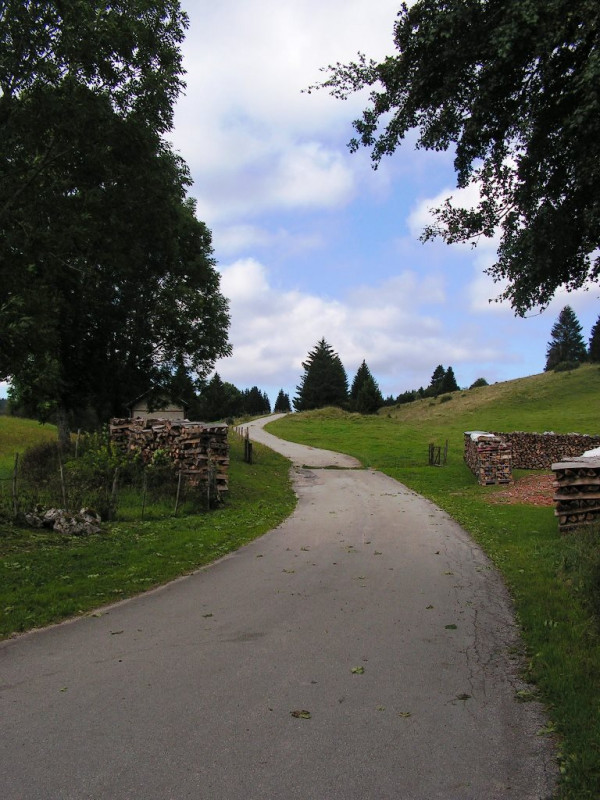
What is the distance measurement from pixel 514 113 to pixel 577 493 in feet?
24.5

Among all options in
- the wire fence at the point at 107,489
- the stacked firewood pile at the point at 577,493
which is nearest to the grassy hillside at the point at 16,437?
the wire fence at the point at 107,489

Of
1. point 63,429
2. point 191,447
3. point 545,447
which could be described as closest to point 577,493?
point 191,447

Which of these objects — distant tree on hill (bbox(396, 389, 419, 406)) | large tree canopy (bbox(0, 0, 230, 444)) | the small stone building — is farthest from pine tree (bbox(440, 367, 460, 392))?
large tree canopy (bbox(0, 0, 230, 444))

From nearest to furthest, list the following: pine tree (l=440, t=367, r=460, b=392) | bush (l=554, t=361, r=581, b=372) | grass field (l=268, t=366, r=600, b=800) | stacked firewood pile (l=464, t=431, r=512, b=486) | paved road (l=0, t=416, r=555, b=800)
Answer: paved road (l=0, t=416, r=555, b=800)
grass field (l=268, t=366, r=600, b=800)
stacked firewood pile (l=464, t=431, r=512, b=486)
bush (l=554, t=361, r=581, b=372)
pine tree (l=440, t=367, r=460, b=392)

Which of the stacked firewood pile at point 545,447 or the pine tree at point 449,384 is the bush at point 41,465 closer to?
the stacked firewood pile at point 545,447

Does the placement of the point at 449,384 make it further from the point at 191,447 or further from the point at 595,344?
the point at 191,447

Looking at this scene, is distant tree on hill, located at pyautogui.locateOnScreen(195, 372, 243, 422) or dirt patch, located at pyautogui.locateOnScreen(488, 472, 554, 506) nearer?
dirt patch, located at pyautogui.locateOnScreen(488, 472, 554, 506)

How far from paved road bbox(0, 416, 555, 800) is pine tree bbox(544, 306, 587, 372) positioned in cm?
10726

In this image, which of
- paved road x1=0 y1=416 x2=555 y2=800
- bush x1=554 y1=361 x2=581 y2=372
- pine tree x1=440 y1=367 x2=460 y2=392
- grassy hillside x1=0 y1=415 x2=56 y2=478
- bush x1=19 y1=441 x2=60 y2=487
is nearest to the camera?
paved road x1=0 y1=416 x2=555 y2=800

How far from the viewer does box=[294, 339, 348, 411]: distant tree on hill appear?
92.1 metres

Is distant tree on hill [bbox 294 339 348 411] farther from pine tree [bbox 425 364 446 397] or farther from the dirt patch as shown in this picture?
the dirt patch

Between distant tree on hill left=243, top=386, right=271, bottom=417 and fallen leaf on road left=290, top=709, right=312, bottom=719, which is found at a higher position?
distant tree on hill left=243, top=386, right=271, bottom=417

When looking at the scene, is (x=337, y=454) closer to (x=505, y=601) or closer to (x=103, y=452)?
(x=103, y=452)

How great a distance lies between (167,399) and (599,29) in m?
25.9
